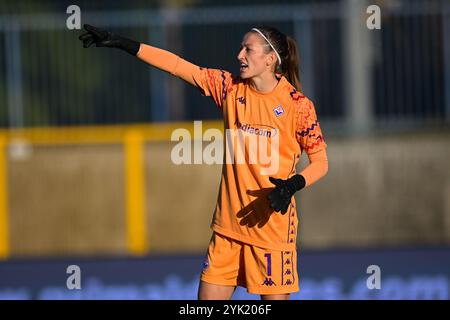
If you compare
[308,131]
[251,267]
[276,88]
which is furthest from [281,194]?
[276,88]

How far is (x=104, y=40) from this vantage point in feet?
20.0

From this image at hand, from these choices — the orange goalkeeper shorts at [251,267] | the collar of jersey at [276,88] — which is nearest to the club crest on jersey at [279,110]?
the collar of jersey at [276,88]

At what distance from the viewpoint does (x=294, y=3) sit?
44.5ft

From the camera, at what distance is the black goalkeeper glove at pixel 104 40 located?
238 inches

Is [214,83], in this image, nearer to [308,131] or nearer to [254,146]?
[254,146]

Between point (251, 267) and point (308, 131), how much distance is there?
866 millimetres

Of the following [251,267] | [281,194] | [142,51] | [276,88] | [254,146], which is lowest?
[251,267]

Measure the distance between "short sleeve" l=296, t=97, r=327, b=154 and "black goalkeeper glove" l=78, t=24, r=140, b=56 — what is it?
3.45 feet

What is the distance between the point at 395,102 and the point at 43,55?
15.2 ft

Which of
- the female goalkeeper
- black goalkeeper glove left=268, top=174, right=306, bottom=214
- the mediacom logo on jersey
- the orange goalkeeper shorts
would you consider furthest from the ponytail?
the orange goalkeeper shorts

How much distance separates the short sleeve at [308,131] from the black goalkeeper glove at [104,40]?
3.45 ft

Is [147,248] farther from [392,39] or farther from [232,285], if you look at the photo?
[232,285]
